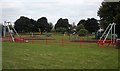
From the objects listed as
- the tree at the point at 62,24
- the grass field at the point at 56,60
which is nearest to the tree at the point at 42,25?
the tree at the point at 62,24

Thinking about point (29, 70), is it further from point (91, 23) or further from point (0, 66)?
point (91, 23)

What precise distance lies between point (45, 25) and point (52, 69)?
101m

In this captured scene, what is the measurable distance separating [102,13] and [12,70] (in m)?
34.8

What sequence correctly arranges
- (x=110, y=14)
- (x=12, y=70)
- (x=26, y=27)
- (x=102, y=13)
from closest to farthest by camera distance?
(x=12, y=70), (x=110, y=14), (x=102, y=13), (x=26, y=27)

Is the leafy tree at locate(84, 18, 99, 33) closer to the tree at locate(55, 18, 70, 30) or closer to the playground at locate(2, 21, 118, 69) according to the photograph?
the tree at locate(55, 18, 70, 30)

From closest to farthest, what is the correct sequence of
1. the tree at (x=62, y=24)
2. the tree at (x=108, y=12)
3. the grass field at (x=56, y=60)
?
the grass field at (x=56, y=60) < the tree at (x=108, y=12) < the tree at (x=62, y=24)

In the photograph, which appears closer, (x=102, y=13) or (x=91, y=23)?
(x=102, y=13)

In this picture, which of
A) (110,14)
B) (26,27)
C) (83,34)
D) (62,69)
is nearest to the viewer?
(62,69)

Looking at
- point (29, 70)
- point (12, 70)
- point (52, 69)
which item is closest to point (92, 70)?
point (52, 69)

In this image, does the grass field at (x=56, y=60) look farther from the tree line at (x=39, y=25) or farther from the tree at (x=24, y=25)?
the tree at (x=24, y=25)

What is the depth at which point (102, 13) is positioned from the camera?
43000 millimetres

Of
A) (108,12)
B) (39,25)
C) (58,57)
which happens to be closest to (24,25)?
(39,25)

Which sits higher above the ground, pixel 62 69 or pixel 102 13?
pixel 102 13

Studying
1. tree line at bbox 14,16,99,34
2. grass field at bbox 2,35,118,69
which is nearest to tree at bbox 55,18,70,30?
tree line at bbox 14,16,99,34
